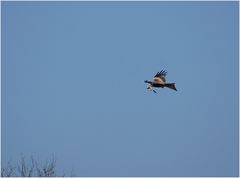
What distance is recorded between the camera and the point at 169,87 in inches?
707

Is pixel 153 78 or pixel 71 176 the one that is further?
pixel 71 176

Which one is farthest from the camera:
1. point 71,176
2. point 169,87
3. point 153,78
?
point 71,176

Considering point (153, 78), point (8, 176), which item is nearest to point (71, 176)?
point (8, 176)

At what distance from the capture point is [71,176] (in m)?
22.7

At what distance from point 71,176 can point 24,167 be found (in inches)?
103

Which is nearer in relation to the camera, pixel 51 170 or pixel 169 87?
pixel 169 87

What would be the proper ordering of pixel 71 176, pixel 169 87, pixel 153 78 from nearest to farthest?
pixel 169 87 < pixel 153 78 < pixel 71 176

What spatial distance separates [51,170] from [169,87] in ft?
28.4

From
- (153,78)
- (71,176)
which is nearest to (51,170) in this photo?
(71,176)

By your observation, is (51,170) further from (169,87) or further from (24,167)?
(169,87)

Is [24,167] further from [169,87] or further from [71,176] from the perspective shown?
[169,87]

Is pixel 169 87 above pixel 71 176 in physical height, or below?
above

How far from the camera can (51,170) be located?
915 inches

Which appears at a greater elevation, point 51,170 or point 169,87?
point 169,87
